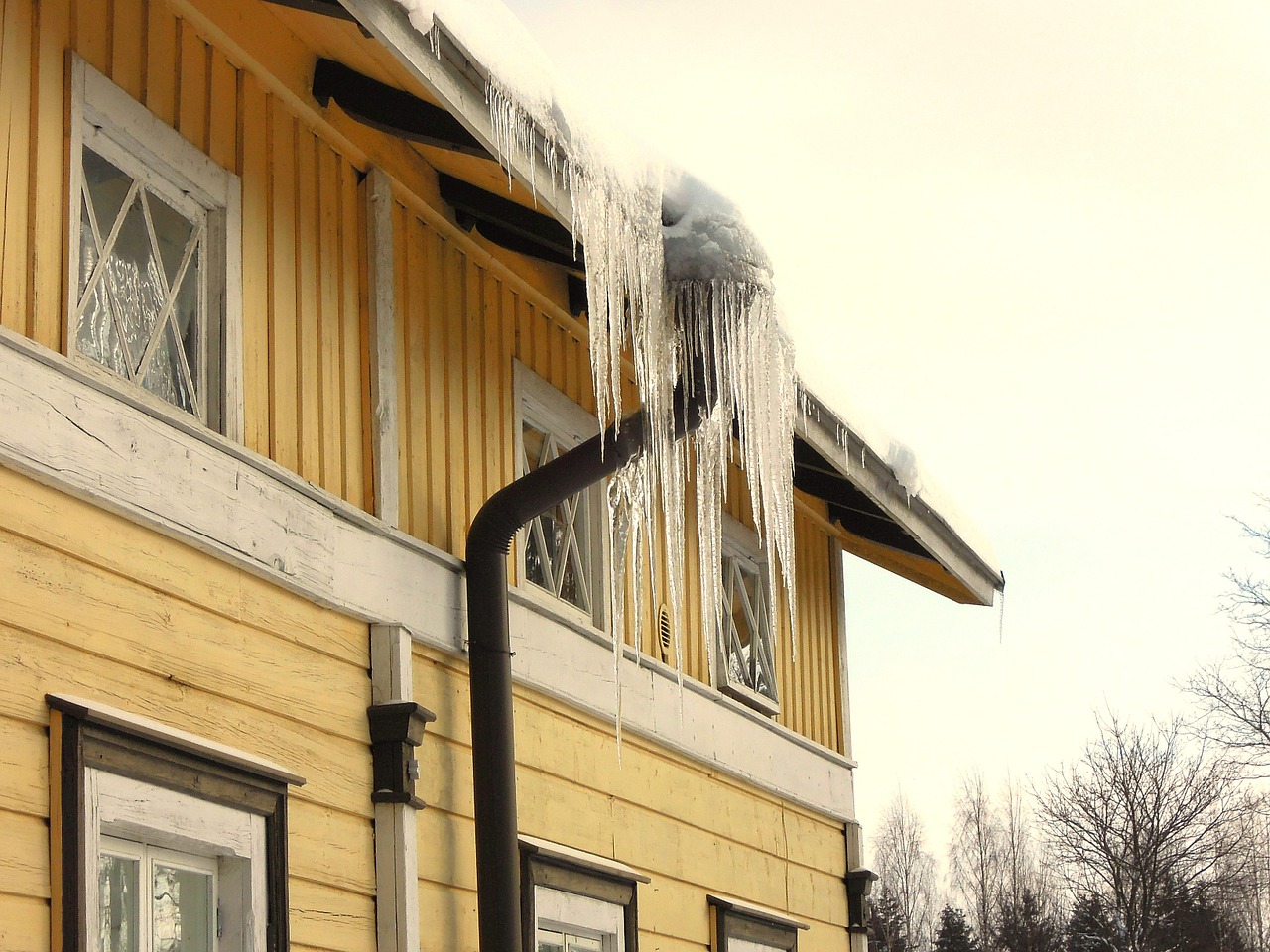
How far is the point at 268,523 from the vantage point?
4793mm

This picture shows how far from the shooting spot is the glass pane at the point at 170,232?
4.69m

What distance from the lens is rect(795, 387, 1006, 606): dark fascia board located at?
287 inches

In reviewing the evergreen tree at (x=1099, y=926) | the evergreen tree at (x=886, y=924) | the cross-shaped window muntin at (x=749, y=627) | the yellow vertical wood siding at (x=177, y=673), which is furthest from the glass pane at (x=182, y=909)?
the evergreen tree at (x=886, y=924)

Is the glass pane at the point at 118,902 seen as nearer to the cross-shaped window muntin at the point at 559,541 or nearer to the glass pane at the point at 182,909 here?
the glass pane at the point at 182,909

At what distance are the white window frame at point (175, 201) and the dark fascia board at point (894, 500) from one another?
2748mm

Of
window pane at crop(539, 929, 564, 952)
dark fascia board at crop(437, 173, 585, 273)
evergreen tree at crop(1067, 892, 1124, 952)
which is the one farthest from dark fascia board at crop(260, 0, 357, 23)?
evergreen tree at crop(1067, 892, 1124, 952)

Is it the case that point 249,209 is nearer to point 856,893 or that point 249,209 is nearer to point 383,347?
point 383,347

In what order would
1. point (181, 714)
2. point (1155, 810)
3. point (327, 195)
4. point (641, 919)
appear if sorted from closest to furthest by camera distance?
point (181, 714), point (327, 195), point (641, 919), point (1155, 810)

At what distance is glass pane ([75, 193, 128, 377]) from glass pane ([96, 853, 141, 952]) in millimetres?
1272

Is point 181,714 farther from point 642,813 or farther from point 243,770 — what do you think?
point 642,813

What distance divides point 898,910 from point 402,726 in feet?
167

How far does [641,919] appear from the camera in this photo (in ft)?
22.1

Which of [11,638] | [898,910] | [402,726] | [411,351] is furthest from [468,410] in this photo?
[898,910]

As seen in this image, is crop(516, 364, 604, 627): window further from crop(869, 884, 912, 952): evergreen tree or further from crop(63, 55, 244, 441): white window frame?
crop(869, 884, 912, 952): evergreen tree
